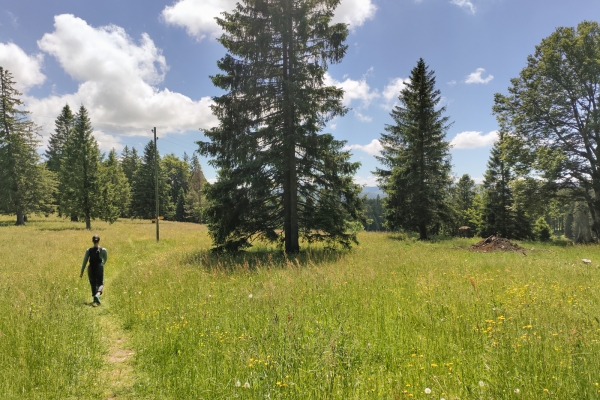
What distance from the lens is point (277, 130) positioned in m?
11.7

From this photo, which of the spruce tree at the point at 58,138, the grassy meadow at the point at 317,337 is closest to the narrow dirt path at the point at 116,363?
the grassy meadow at the point at 317,337

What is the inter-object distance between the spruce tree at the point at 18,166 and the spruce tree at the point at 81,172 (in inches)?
184

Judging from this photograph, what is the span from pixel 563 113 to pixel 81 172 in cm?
4270

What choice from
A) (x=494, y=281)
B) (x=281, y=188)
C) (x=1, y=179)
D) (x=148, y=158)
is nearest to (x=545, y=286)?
(x=494, y=281)

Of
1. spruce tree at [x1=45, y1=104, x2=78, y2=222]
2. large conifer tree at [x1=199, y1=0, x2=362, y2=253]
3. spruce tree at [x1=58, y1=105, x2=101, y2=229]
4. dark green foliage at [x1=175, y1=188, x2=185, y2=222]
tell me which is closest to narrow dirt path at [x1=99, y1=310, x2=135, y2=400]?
large conifer tree at [x1=199, y1=0, x2=362, y2=253]

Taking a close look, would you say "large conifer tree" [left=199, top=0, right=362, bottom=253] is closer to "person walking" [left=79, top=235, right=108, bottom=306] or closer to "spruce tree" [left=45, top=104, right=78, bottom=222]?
"person walking" [left=79, top=235, right=108, bottom=306]

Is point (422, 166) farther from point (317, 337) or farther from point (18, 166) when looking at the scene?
point (18, 166)

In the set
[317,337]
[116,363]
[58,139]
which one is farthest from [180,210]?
[317,337]

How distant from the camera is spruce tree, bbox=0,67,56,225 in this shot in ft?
99.5

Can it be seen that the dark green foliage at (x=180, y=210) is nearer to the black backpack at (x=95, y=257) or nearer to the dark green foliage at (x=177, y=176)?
the dark green foliage at (x=177, y=176)

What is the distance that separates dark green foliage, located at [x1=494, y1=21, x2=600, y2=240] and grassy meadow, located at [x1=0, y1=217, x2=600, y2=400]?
51.9 feet

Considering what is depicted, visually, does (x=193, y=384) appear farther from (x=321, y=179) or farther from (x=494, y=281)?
(x=321, y=179)

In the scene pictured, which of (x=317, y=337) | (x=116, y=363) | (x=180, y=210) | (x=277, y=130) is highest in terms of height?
(x=277, y=130)

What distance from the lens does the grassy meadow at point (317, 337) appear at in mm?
3217
